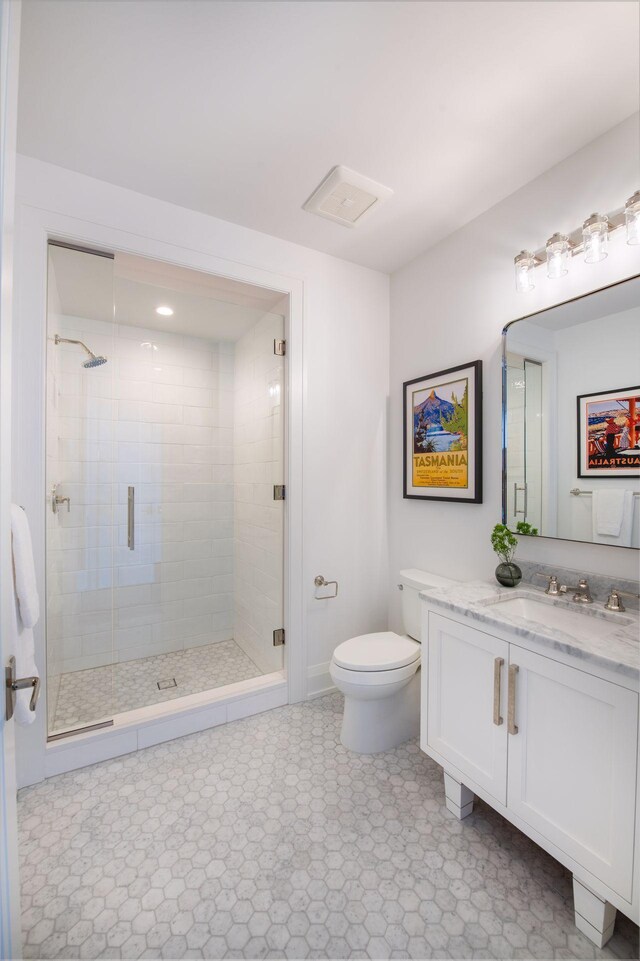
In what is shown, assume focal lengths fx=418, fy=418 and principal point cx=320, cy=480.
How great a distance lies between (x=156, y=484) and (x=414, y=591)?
180 cm

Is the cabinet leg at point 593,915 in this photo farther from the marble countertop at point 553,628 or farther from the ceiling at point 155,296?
the ceiling at point 155,296

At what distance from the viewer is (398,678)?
1862mm

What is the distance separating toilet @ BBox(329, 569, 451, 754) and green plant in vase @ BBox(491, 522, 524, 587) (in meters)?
0.36

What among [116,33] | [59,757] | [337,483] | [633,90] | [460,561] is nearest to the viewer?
[116,33]

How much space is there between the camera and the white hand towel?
117 cm

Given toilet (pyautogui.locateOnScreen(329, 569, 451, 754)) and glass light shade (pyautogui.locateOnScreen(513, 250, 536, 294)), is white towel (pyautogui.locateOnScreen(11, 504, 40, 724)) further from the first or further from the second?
glass light shade (pyautogui.locateOnScreen(513, 250, 536, 294))

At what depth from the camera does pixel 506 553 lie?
1821mm

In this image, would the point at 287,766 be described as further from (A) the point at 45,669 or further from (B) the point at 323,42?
(B) the point at 323,42

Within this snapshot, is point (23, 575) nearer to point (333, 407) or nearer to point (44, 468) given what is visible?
point (44, 468)

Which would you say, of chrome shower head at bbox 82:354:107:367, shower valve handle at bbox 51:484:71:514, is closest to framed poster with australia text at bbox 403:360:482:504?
chrome shower head at bbox 82:354:107:367

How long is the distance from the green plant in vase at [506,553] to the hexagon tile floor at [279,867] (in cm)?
86

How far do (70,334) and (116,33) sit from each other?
3.58ft

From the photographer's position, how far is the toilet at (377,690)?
184 centimetres

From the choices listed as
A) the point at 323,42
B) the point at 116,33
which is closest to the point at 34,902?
the point at 116,33
